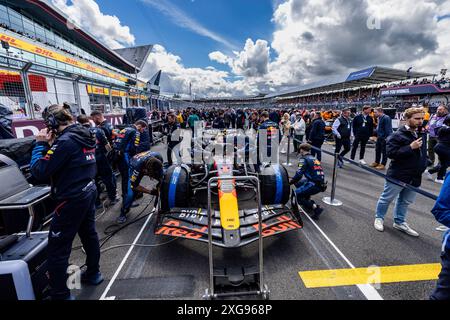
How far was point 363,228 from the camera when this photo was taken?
3.19 m

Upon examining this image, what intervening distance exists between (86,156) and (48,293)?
1315mm

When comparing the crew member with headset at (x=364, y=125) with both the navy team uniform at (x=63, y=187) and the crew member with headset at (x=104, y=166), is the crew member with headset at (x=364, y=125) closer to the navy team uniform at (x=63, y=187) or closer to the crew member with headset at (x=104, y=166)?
the crew member with headset at (x=104, y=166)

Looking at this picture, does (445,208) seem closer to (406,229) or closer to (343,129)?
(406,229)

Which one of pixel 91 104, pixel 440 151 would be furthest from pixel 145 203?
pixel 440 151

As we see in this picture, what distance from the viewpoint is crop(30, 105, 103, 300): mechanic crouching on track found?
70.2 inches

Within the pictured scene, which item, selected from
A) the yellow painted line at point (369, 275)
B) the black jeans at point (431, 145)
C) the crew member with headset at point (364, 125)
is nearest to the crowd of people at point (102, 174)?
the yellow painted line at point (369, 275)

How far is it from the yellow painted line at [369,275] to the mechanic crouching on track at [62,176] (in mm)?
2224

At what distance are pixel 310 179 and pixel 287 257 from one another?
147cm

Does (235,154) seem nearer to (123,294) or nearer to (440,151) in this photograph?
(123,294)

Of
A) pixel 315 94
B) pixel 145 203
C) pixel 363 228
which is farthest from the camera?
pixel 315 94

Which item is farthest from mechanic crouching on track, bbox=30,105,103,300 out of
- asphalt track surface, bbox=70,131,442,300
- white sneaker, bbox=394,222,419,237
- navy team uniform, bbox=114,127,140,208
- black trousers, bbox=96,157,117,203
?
white sneaker, bbox=394,222,419,237

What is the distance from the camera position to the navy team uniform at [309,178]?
352cm

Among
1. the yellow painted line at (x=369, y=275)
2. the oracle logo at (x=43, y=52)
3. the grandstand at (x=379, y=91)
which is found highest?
the oracle logo at (x=43, y=52)

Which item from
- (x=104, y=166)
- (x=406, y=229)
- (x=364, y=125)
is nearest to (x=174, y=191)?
(x=104, y=166)
